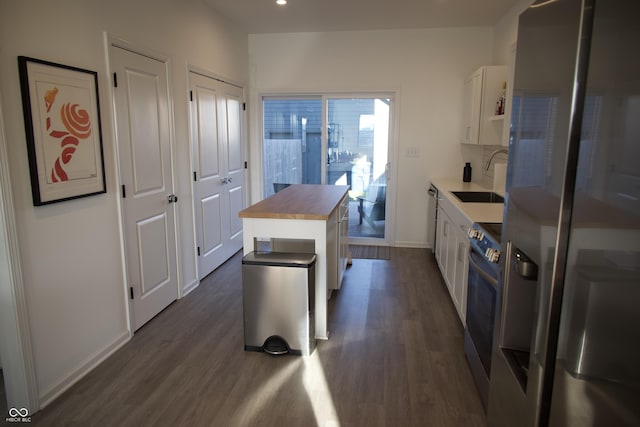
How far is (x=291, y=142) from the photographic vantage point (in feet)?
18.9

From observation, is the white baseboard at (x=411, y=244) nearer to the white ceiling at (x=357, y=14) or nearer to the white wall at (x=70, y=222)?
the white ceiling at (x=357, y=14)

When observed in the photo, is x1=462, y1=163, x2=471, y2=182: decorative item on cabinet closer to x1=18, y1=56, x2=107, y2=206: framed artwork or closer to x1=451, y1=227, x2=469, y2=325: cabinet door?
x1=451, y1=227, x2=469, y2=325: cabinet door

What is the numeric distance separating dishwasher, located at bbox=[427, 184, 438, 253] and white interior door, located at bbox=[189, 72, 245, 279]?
7.81 ft

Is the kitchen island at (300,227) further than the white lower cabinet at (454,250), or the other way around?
the white lower cabinet at (454,250)

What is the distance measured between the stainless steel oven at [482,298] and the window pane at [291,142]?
344 cm

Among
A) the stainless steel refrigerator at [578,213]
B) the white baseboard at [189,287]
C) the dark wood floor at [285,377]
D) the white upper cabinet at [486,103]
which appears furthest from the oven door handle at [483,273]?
the white baseboard at [189,287]

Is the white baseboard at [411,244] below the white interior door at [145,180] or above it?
below

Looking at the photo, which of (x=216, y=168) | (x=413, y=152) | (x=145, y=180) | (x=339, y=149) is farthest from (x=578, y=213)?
(x=339, y=149)

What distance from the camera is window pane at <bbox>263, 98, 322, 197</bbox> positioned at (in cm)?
565

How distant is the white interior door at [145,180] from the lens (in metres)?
2.95

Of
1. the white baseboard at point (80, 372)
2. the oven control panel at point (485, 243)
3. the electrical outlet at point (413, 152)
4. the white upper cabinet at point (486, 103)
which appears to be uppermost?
the white upper cabinet at point (486, 103)

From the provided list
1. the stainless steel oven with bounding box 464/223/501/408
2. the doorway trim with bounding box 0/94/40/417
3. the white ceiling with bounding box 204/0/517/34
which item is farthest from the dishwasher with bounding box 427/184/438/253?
the doorway trim with bounding box 0/94/40/417

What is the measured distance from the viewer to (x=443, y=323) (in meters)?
3.33

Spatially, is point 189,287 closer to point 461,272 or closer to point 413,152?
point 461,272
